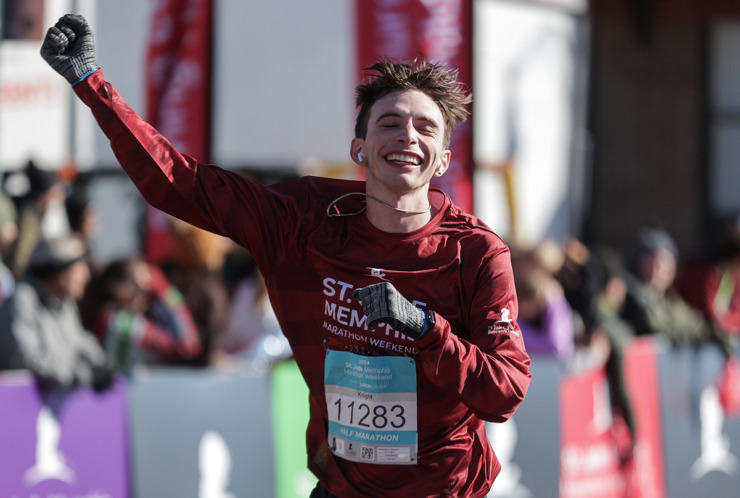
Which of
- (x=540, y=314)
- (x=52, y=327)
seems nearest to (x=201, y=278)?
(x=52, y=327)

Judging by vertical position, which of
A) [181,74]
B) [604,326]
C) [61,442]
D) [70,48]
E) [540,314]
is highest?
[181,74]

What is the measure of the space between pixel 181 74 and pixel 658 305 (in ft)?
15.2

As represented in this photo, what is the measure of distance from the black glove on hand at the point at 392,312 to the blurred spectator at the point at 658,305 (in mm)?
5185

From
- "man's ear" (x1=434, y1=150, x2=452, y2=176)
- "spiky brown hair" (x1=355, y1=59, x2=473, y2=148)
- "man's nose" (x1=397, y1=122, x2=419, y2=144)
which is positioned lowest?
"man's ear" (x1=434, y1=150, x2=452, y2=176)

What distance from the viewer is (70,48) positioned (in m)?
2.97

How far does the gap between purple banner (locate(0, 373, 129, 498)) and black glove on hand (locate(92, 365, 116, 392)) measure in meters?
0.04

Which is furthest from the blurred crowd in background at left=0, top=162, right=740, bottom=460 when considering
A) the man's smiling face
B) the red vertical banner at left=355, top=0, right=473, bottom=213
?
the man's smiling face

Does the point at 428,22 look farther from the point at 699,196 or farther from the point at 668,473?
the point at 699,196

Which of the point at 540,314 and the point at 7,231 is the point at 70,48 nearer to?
the point at 7,231

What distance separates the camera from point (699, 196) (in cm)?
1375

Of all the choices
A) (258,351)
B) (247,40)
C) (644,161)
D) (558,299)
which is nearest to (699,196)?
(644,161)

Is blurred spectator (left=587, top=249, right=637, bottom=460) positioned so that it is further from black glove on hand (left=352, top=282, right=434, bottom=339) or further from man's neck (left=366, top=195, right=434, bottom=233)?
black glove on hand (left=352, top=282, right=434, bottom=339)

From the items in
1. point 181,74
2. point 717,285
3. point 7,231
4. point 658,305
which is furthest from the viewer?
point 181,74

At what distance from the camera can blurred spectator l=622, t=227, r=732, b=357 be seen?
7.60m
